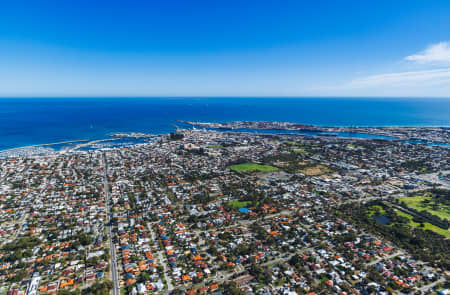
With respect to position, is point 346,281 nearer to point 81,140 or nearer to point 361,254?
point 361,254

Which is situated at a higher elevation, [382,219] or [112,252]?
[112,252]

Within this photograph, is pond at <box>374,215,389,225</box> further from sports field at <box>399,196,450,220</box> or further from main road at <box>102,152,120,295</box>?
main road at <box>102,152,120,295</box>

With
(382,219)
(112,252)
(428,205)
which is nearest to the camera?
(112,252)

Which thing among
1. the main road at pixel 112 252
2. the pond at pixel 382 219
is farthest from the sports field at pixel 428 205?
the main road at pixel 112 252

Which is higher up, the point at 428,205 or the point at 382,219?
the point at 428,205

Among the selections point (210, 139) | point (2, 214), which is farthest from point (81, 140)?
point (2, 214)

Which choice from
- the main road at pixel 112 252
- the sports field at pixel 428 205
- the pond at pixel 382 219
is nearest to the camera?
the main road at pixel 112 252

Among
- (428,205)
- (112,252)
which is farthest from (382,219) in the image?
(112,252)

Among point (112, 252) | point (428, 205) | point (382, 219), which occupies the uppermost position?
point (428, 205)

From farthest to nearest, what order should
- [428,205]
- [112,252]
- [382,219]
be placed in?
1. [428,205]
2. [382,219]
3. [112,252]

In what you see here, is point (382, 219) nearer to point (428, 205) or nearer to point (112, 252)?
point (428, 205)

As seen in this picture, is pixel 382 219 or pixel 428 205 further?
pixel 428 205

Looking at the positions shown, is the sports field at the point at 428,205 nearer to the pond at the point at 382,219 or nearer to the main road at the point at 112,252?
the pond at the point at 382,219
